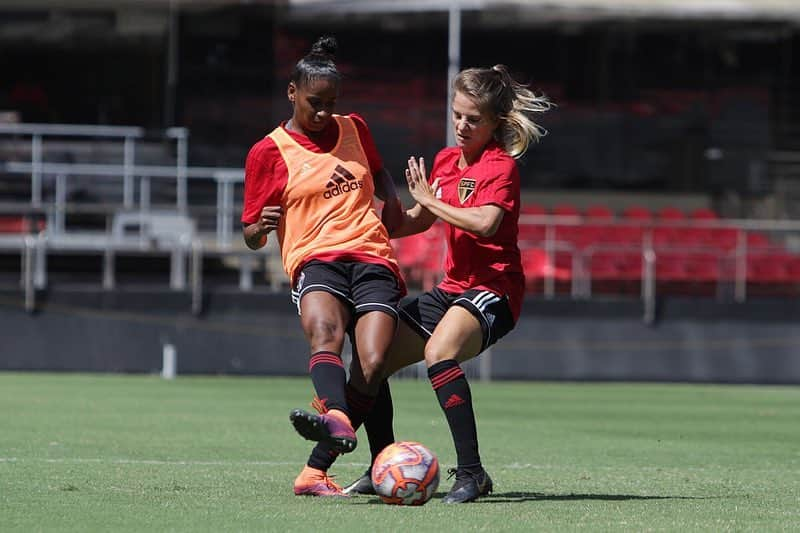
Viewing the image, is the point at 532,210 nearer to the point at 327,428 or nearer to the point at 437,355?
the point at 437,355

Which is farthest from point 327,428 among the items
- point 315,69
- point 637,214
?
point 637,214

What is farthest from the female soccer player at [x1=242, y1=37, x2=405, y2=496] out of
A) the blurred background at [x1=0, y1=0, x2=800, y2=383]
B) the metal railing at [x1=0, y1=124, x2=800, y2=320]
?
the blurred background at [x1=0, y1=0, x2=800, y2=383]

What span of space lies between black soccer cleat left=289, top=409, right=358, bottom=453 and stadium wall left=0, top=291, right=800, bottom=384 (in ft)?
47.0

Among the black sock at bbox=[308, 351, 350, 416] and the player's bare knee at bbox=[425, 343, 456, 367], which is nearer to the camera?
the black sock at bbox=[308, 351, 350, 416]

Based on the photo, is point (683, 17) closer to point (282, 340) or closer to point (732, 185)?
point (732, 185)

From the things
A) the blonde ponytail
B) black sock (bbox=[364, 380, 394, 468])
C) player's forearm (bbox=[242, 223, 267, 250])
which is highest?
the blonde ponytail

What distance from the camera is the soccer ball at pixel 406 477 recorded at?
705 centimetres

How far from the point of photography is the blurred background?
21344 millimetres

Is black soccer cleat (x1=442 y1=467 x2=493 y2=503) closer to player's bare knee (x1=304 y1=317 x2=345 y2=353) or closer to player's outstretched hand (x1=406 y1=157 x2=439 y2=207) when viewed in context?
player's bare knee (x1=304 y1=317 x2=345 y2=353)

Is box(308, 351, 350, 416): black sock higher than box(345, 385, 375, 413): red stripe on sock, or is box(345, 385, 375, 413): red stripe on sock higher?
box(308, 351, 350, 416): black sock

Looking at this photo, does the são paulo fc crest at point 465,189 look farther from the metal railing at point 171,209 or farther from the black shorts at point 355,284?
the metal railing at point 171,209

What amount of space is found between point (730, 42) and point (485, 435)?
1814 centimetres

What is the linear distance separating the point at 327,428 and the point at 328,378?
0.51m

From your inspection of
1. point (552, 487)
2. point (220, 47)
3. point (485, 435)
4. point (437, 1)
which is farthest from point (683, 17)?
point (552, 487)
